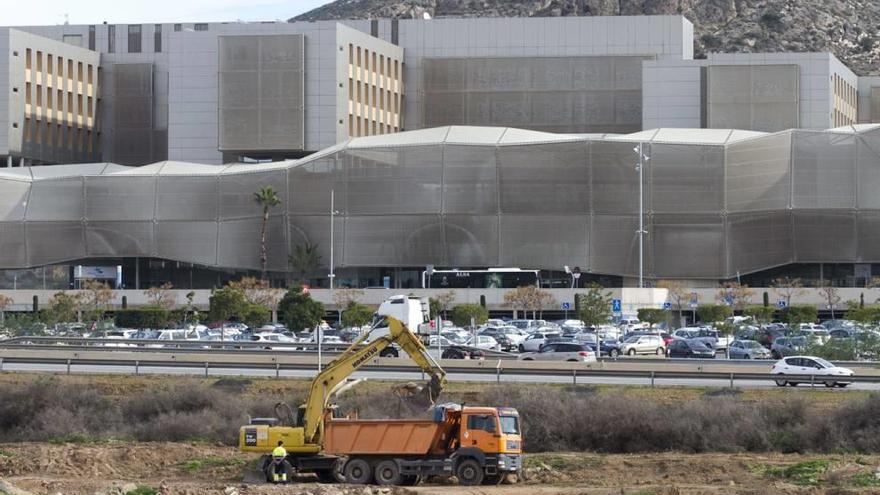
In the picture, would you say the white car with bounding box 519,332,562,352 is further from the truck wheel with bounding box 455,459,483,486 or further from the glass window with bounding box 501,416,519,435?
the truck wheel with bounding box 455,459,483,486

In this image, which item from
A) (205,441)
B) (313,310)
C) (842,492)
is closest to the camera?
(842,492)

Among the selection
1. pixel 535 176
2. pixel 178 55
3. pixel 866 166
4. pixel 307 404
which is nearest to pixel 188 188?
pixel 178 55

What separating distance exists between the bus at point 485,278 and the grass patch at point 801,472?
8884 cm

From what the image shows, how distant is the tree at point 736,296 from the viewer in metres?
116

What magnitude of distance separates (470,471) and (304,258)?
9772cm

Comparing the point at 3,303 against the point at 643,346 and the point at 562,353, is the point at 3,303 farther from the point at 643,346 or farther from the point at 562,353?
the point at 562,353

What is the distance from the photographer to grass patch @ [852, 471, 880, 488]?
147ft

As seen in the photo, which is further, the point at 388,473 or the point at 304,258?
the point at 304,258

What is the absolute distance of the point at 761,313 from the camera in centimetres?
10744

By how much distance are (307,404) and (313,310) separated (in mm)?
53951

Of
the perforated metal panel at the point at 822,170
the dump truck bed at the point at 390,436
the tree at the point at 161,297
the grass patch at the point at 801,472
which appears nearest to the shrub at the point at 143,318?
the tree at the point at 161,297

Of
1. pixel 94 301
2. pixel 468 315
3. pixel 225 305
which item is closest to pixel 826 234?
pixel 468 315

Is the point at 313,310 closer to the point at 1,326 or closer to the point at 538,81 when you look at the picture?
the point at 1,326

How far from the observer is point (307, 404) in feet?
154
